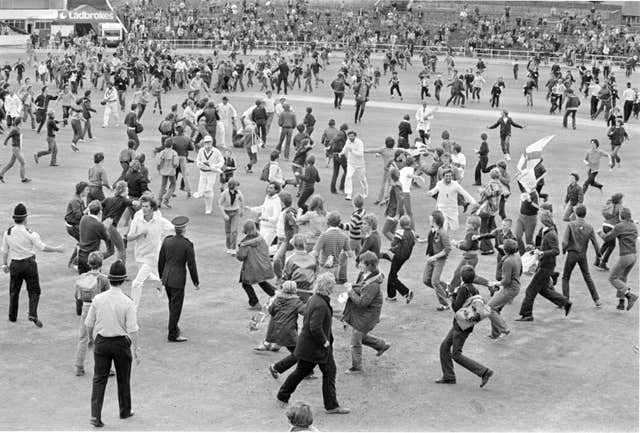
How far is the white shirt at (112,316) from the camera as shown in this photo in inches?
411

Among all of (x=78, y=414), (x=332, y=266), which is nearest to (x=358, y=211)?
(x=332, y=266)

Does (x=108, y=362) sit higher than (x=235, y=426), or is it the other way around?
(x=108, y=362)

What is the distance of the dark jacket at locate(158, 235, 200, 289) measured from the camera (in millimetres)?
12977

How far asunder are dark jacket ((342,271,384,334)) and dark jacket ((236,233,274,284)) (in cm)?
217

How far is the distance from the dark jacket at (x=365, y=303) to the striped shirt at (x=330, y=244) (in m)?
2.42

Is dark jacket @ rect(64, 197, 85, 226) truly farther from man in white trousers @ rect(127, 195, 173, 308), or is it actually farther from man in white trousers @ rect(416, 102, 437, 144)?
man in white trousers @ rect(416, 102, 437, 144)

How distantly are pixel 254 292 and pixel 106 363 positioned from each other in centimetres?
436

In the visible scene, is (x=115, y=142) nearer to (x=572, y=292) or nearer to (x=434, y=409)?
(x=572, y=292)

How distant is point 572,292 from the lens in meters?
16.4

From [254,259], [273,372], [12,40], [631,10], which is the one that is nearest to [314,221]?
[254,259]

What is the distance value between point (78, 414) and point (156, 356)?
2.01 meters

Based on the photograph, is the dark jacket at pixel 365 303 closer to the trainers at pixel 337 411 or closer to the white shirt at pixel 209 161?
the trainers at pixel 337 411

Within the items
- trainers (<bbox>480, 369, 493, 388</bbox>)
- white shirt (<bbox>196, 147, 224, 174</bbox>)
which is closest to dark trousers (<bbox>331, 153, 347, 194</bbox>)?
white shirt (<bbox>196, 147, 224, 174</bbox>)

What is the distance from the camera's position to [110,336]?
411 inches
